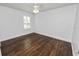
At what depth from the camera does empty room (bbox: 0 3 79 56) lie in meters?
1.61

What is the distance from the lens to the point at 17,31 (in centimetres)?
224

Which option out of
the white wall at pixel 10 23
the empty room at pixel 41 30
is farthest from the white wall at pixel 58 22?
the white wall at pixel 10 23

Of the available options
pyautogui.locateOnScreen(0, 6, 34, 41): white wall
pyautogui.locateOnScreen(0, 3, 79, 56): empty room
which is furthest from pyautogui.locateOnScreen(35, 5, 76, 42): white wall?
pyautogui.locateOnScreen(0, 6, 34, 41): white wall

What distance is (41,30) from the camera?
294cm

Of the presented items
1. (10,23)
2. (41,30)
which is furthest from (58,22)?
(10,23)

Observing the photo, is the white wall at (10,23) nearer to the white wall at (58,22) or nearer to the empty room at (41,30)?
the empty room at (41,30)

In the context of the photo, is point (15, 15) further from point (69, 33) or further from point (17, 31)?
point (69, 33)

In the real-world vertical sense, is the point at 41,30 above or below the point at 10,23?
below

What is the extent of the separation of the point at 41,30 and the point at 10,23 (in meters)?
1.19

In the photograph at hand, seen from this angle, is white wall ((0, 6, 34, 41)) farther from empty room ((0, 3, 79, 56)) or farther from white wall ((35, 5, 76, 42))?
white wall ((35, 5, 76, 42))

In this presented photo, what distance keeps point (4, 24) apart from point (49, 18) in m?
1.39

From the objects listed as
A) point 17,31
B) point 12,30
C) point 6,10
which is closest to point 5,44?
point 12,30

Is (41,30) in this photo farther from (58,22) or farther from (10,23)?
(10,23)

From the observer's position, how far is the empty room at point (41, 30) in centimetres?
161
